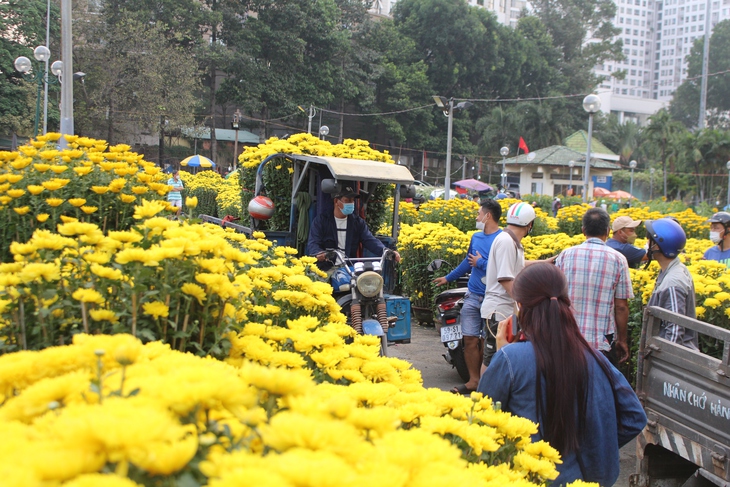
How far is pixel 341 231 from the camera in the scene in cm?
725

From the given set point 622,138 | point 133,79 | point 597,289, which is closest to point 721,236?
point 597,289

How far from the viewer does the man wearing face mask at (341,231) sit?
280 inches

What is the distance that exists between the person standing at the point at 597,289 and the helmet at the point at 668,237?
0.30 m

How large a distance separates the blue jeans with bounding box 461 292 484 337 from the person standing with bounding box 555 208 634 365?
1.46m

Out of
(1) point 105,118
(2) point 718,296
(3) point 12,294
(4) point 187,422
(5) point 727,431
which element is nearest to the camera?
(4) point 187,422

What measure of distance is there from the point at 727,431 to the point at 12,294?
3653 millimetres

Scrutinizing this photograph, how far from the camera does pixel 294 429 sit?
110cm

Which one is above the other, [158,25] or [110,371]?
[158,25]

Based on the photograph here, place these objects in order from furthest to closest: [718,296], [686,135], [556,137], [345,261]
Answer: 1. [556,137]
2. [686,135]
3. [345,261]
4. [718,296]

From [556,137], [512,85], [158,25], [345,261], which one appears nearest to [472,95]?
[512,85]

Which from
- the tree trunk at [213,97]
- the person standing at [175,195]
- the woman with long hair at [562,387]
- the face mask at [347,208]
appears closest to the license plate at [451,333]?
the face mask at [347,208]

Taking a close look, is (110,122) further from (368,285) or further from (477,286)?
(477,286)

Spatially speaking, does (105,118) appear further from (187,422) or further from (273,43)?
(187,422)

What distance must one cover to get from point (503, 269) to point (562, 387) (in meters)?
2.82
